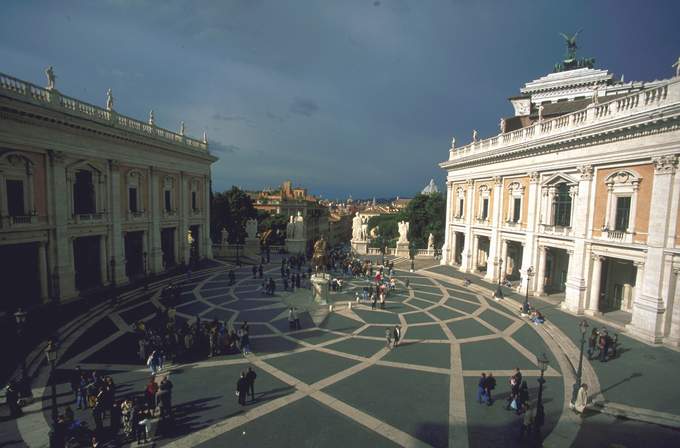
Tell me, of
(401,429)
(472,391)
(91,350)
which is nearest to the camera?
(401,429)

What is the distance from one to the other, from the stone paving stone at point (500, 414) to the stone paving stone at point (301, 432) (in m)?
2.88

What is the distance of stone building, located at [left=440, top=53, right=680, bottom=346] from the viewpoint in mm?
16844

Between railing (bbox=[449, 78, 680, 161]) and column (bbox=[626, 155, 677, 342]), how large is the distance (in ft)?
9.91

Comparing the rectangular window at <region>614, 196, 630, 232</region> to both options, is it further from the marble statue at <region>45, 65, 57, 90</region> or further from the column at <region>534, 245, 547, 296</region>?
the marble statue at <region>45, 65, 57, 90</region>

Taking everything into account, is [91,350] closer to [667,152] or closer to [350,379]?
[350,379]

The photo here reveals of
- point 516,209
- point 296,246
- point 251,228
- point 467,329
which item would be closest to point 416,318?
point 467,329

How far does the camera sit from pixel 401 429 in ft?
33.0

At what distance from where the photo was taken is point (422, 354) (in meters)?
15.2

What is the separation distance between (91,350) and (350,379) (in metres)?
11.8

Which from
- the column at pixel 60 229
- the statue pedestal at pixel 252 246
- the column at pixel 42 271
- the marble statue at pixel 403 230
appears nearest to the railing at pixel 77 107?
the column at pixel 60 229

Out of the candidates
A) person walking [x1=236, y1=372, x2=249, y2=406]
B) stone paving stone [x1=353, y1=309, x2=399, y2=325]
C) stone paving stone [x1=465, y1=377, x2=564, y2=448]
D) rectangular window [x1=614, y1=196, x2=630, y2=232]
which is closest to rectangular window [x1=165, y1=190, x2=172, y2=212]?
stone paving stone [x1=353, y1=309, x2=399, y2=325]

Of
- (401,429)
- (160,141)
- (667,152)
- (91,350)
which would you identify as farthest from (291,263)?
(667,152)

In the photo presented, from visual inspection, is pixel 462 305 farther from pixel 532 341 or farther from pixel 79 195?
pixel 79 195

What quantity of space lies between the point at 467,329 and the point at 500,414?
7652 millimetres
